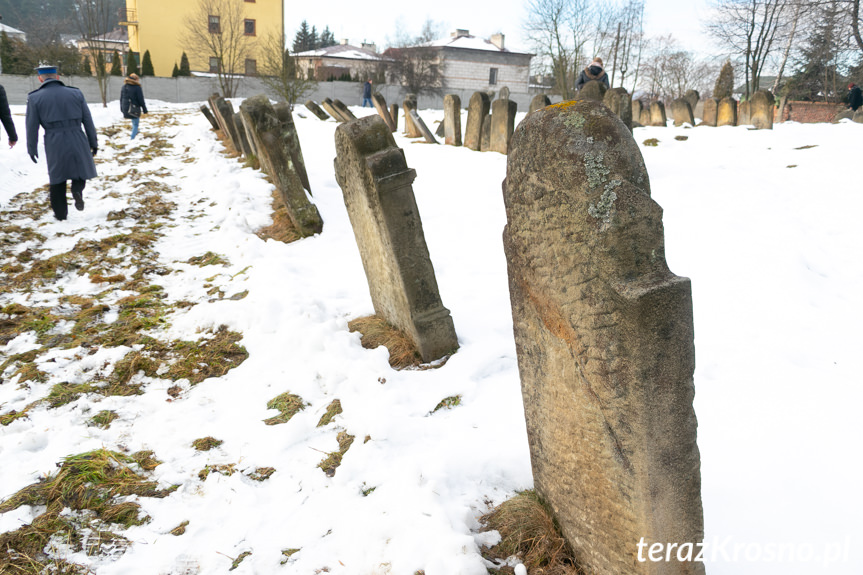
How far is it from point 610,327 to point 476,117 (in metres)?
9.97

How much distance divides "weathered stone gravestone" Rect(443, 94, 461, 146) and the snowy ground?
16.3ft

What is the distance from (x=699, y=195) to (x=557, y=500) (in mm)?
6016

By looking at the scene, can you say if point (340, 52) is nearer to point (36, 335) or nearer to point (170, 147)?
point (170, 147)

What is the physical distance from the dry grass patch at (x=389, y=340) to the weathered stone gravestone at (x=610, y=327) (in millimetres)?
2002

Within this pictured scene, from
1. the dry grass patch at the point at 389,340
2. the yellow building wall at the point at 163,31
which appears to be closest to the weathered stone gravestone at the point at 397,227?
the dry grass patch at the point at 389,340

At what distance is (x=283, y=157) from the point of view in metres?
6.89

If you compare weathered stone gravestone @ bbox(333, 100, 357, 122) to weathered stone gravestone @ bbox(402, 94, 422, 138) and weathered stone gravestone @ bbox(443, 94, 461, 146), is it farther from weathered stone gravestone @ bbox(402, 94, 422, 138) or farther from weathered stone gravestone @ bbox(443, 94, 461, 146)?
weathered stone gravestone @ bbox(443, 94, 461, 146)

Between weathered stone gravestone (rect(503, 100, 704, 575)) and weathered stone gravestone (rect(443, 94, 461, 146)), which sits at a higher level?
weathered stone gravestone (rect(443, 94, 461, 146))

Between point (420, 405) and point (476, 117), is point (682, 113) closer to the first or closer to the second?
point (476, 117)

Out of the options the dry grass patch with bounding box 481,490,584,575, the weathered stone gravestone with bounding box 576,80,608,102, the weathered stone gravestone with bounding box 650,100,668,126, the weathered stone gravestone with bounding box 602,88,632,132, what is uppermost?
the weathered stone gravestone with bounding box 650,100,668,126

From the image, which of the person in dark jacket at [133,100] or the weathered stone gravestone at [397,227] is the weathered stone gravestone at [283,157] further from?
the person in dark jacket at [133,100]

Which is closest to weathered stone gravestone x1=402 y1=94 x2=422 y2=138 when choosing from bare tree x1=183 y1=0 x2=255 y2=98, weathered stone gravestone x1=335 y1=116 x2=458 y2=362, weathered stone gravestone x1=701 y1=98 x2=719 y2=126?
weathered stone gravestone x1=701 y1=98 x2=719 y2=126

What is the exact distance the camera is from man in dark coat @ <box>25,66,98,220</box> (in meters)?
7.04

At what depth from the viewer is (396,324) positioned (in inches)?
169
